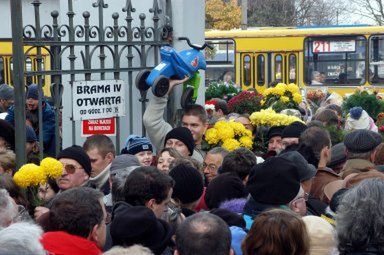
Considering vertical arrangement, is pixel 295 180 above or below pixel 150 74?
below

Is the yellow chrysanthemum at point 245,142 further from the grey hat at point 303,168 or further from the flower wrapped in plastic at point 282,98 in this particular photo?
the flower wrapped in plastic at point 282,98

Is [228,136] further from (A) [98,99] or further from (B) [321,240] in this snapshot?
(B) [321,240]

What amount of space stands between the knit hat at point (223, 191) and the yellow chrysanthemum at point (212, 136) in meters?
2.52

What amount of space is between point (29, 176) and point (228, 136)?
3.31 metres

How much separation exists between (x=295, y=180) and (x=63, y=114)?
3330 millimetres

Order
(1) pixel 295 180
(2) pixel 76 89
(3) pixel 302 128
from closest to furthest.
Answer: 1. (1) pixel 295 180
2. (2) pixel 76 89
3. (3) pixel 302 128

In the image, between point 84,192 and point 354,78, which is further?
point 354,78

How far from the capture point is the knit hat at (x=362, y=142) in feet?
25.3

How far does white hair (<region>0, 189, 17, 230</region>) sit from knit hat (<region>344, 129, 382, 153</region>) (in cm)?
394

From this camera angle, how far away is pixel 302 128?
8.62 metres

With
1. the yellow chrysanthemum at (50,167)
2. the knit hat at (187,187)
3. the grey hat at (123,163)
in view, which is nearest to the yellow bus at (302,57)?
the grey hat at (123,163)

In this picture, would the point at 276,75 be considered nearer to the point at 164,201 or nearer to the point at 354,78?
the point at 354,78

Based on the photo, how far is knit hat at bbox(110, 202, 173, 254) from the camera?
4.54 metres

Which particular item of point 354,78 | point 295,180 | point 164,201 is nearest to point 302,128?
point 295,180
